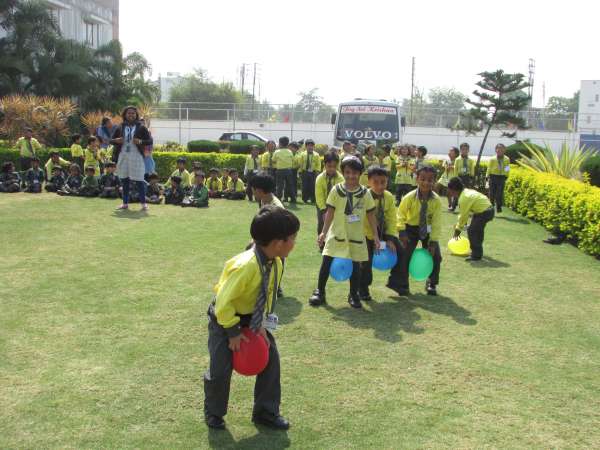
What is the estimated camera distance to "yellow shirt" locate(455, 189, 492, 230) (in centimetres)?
863

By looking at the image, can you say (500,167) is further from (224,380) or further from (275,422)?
(224,380)

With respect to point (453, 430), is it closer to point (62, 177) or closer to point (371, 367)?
point (371, 367)

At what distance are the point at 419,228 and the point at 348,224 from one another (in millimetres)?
1164

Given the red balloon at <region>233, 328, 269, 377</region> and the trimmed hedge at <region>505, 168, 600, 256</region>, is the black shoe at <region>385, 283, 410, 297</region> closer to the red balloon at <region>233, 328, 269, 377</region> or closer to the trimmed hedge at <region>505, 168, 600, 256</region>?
the red balloon at <region>233, 328, 269, 377</region>

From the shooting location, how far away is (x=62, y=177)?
1545 centimetres

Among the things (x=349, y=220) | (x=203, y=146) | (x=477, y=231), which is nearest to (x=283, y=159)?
(x=477, y=231)

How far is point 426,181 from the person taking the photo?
6941 mm

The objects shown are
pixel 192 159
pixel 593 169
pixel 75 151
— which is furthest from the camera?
pixel 192 159

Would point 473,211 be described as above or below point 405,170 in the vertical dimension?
below

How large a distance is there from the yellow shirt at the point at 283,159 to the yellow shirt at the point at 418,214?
8536 millimetres

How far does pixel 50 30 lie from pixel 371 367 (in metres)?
30.8

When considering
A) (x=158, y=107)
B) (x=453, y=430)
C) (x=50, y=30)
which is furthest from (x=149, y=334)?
(x=158, y=107)

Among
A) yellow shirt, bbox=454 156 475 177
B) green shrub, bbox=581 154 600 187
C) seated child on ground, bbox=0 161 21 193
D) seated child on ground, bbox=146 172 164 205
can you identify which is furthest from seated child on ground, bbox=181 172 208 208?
green shrub, bbox=581 154 600 187

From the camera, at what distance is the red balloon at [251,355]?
3605mm
